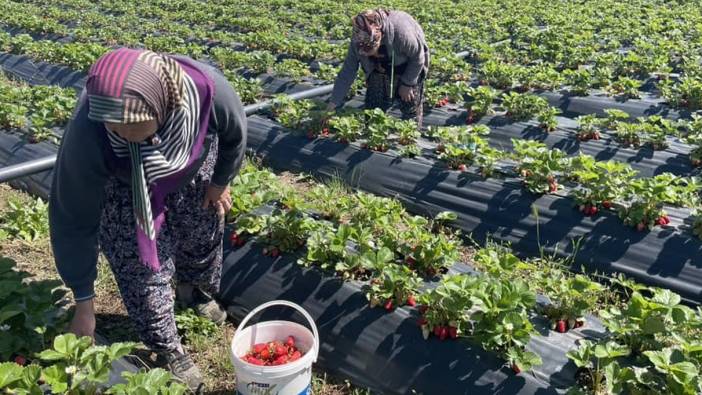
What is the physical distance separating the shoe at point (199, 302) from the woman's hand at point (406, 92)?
313cm

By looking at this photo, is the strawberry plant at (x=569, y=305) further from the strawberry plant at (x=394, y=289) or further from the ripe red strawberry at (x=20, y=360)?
the ripe red strawberry at (x=20, y=360)

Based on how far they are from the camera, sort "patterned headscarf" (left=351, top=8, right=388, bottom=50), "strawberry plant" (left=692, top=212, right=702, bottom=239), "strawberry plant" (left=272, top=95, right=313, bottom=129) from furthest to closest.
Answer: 1. "strawberry plant" (left=272, top=95, right=313, bottom=129)
2. "patterned headscarf" (left=351, top=8, right=388, bottom=50)
3. "strawberry plant" (left=692, top=212, right=702, bottom=239)

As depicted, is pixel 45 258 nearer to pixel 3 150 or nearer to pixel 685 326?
pixel 3 150

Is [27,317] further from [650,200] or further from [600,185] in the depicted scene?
[650,200]

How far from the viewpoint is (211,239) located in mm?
3385

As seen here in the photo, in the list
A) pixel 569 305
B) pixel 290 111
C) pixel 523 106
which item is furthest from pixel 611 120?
pixel 569 305

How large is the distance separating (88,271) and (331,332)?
1.45 m

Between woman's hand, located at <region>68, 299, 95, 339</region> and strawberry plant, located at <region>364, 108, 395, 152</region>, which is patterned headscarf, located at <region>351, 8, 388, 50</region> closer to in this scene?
strawberry plant, located at <region>364, 108, 395, 152</region>

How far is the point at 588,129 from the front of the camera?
6254 mm

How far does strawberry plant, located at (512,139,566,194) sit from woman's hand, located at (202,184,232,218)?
8.74 ft

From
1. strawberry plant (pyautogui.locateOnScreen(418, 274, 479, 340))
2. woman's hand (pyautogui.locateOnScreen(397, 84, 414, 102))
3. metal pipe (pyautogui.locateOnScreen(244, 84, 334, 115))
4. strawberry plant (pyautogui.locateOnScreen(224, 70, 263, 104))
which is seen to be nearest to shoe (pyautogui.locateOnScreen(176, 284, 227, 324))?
strawberry plant (pyautogui.locateOnScreen(418, 274, 479, 340))

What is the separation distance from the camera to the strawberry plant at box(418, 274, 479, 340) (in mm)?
3041

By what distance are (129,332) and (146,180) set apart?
5.22 ft

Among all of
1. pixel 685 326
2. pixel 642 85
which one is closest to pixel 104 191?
pixel 685 326
